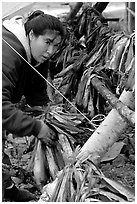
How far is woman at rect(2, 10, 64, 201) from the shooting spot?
1971 millimetres

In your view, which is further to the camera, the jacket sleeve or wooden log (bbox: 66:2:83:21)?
wooden log (bbox: 66:2:83:21)

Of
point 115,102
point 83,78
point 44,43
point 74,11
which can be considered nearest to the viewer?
point 44,43

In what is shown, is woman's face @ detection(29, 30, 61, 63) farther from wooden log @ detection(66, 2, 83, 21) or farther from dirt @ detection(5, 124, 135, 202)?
wooden log @ detection(66, 2, 83, 21)

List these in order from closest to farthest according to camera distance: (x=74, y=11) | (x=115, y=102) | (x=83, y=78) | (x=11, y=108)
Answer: (x=11, y=108)
(x=115, y=102)
(x=83, y=78)
(x=74, y=11)

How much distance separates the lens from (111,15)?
5273 mm

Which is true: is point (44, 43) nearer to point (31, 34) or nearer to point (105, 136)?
point (31, 34)

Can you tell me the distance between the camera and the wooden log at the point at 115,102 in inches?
85.0

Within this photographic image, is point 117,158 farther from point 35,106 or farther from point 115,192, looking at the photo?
point 115,192

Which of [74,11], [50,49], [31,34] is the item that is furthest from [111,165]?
[74,11]

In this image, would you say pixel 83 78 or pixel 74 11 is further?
pixel 74 11

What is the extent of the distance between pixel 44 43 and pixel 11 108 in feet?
1.36

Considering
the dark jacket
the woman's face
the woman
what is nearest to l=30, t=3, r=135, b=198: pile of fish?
the woman

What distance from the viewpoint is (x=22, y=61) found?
84.7 inches

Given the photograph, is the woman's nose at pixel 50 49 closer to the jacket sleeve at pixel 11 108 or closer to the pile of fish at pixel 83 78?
the jacket sleeve at pixel 11 108
